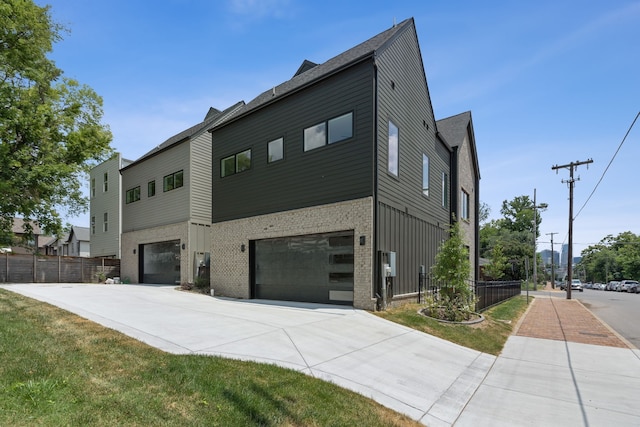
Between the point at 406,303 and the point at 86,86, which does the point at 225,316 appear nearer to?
the point at 406,303

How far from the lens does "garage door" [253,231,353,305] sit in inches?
480

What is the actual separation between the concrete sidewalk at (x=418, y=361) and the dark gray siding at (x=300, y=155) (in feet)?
14.3

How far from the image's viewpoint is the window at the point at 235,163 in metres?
15.9

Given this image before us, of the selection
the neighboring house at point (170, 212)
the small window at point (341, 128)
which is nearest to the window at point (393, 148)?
the small window at point (341, 128)

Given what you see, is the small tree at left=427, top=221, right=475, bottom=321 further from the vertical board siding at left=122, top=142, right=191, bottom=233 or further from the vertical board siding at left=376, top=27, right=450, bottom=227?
the vertical board siding at left=122, top=142, right=191, bottom=233

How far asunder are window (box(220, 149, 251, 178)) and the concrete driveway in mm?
7123

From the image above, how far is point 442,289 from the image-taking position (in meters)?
11.6

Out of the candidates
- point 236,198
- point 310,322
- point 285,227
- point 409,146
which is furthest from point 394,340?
point 236,198

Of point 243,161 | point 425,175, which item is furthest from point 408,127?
point 243,161

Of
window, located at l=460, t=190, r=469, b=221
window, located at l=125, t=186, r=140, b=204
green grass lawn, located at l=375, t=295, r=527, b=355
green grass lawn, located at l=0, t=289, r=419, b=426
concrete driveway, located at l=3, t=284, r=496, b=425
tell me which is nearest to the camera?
green grass lawn, located at l=0, t=289, r=419, b=426

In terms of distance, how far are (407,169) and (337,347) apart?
8780mm

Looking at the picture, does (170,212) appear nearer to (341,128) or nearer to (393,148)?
(341,128)

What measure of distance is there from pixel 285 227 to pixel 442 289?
5928mm

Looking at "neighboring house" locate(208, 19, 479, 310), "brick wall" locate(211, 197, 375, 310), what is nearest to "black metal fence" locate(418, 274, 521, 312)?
"neighboring house" locate(208, 19, 479, 310)
